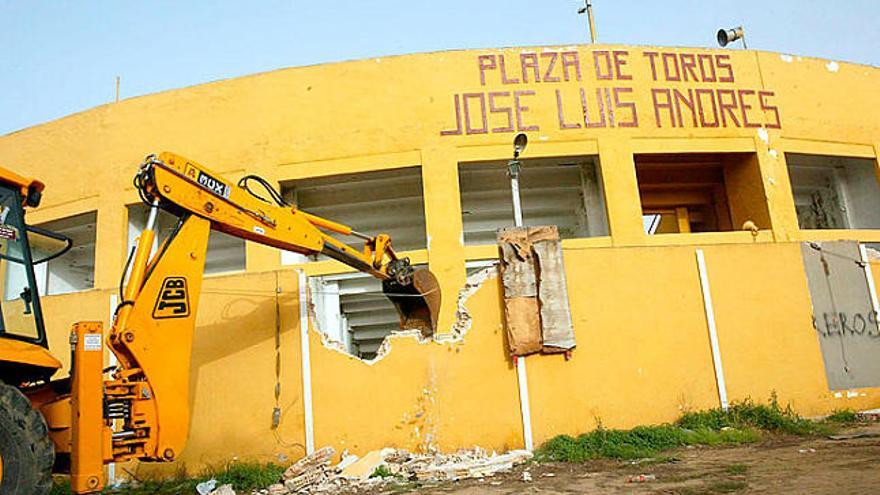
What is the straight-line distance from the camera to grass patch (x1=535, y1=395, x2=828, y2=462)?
916 centimetres

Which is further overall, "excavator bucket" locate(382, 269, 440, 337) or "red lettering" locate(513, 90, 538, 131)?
"red lettering" locate(513, 90, 538, 131)

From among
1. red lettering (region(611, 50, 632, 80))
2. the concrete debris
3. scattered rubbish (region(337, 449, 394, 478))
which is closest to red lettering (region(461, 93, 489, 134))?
red lettering (region(611, 50, 632, 80))

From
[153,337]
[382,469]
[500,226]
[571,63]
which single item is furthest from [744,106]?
[153,337]

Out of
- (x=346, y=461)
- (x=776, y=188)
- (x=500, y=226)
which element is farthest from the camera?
(x=500, y=226)

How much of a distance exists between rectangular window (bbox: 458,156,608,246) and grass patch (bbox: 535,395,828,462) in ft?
12.7

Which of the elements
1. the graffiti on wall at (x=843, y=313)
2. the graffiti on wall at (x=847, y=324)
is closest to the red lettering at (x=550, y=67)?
the graffiti on wall at (x=843, y=313)

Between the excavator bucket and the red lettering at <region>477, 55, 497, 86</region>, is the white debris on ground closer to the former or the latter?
the excavator bucket

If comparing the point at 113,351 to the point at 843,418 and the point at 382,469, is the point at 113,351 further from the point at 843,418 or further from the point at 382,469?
the point at 843,418

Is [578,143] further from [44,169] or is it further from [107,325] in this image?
[44,169]

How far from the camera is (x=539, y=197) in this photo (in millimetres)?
13695

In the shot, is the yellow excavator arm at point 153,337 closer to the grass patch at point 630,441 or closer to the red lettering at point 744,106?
the grass patch at point 630,441

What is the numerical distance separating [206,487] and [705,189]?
11976 mm

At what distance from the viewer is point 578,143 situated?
1195cm

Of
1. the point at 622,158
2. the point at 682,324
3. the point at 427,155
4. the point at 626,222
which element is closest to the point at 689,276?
the point at 682,324
